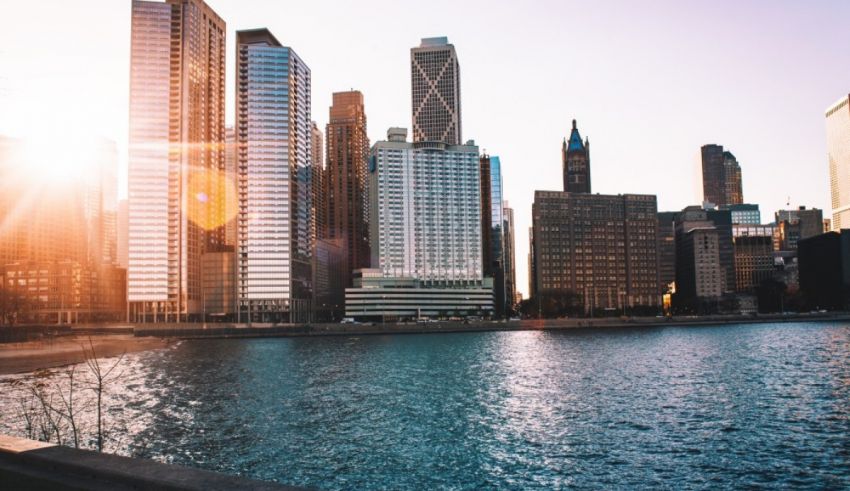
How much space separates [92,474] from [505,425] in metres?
39.4

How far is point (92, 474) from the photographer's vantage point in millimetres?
13250

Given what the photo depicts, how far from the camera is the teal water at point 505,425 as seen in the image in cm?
3519

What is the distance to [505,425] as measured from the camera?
162ft

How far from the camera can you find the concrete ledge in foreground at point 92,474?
12.4 m

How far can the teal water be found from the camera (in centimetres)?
3519

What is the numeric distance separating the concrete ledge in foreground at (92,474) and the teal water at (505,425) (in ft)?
64.5

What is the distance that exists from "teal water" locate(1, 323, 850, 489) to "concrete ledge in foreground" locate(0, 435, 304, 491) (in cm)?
1965

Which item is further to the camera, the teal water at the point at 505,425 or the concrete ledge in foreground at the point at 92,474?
the teal water at the point at 505,425

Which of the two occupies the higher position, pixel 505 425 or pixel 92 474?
pixel 92 474

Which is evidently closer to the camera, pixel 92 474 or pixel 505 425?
pixel 92 474

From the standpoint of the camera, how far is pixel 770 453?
39.5 metres

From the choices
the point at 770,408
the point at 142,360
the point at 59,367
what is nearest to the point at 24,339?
the point at 142,360

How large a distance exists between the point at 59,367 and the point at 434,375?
54078mm

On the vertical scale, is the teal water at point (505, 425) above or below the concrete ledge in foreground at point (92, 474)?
below
